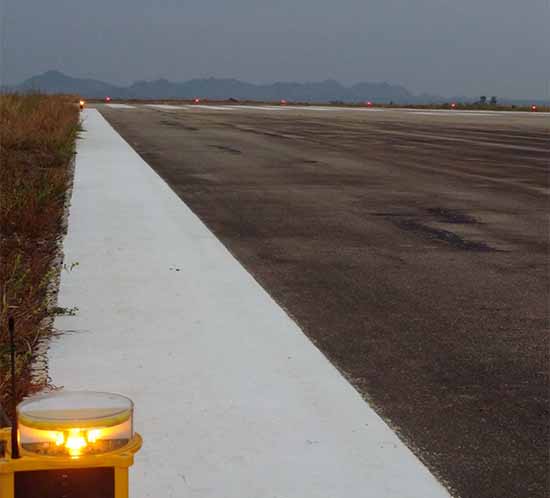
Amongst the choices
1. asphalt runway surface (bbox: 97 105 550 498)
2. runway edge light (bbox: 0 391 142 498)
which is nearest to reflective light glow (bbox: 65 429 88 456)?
runway edge light (bbox: 0 391 142 498)

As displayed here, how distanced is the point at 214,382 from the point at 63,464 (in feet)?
7.30

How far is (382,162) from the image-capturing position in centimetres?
1697

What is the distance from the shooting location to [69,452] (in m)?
1.76

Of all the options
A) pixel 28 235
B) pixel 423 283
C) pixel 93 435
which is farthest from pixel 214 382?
pixel 28 235

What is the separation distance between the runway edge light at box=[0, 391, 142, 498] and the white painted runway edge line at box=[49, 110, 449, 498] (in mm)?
1095

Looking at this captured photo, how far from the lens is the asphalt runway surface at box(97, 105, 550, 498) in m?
3.58

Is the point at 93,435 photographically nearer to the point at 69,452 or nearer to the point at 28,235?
the point at 69,452

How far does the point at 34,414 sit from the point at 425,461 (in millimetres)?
1828

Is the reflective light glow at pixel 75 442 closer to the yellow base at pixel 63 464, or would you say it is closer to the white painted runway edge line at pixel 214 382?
the yellow base at pixel 63 464

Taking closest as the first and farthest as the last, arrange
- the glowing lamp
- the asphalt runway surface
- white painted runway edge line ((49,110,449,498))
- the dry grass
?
the glowing lamp < white painted runway edge line ((49,110,449,498)) < the asphalt runway surface < the dry grass

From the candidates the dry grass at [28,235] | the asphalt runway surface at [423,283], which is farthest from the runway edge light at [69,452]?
the dry grass at [28,235]

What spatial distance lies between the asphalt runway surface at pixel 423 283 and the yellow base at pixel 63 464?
61.0 inches

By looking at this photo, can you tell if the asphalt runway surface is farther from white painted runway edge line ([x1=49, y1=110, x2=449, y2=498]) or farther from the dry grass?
the dry grass

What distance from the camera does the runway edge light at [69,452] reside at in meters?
1.75
